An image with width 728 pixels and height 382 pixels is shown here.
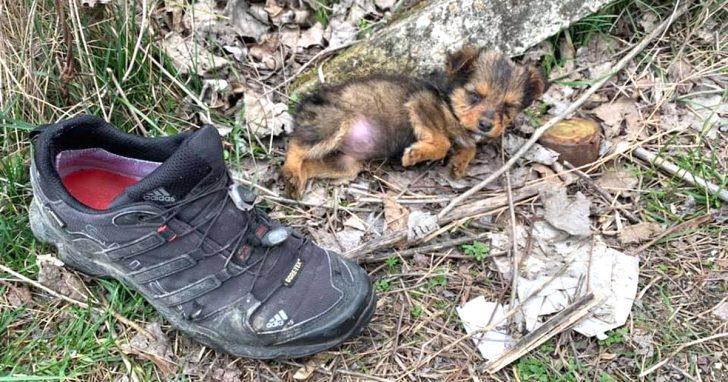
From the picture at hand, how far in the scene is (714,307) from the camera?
9.30ft

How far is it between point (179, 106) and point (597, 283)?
8.22 ft

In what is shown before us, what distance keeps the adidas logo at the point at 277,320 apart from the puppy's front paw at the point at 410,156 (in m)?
1.39

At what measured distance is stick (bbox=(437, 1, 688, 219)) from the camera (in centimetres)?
331

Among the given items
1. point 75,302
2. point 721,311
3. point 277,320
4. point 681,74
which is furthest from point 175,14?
point 721,311

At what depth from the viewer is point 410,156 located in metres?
3.59

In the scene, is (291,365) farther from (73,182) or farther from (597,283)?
(597,283)

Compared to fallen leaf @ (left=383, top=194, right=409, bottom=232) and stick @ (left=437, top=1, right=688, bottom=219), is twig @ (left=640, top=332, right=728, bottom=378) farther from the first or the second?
fallen leaf @ (left=383, top=194, right=409, bottom=232)

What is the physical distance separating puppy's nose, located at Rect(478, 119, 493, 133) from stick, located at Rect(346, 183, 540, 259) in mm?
418

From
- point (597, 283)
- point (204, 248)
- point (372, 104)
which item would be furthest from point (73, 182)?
point (597, 283)

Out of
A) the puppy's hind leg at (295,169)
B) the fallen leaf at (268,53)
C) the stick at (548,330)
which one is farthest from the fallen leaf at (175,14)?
the stick at (548,330)

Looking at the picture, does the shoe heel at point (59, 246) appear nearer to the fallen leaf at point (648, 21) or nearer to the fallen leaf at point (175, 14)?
the fallen leaf at point (175, 14)

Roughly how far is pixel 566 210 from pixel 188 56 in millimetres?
2448

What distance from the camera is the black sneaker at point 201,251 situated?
246 cm

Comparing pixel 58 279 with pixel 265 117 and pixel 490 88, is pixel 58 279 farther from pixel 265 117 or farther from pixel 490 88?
pixel 490 88
